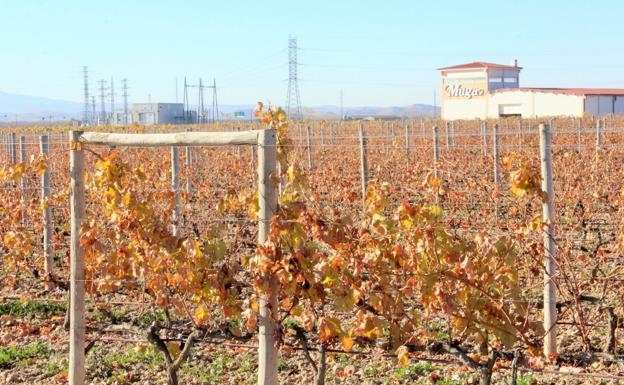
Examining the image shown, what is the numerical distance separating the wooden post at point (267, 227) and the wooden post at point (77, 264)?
1.30 meters

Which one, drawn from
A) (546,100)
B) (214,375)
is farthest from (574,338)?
(546,100)

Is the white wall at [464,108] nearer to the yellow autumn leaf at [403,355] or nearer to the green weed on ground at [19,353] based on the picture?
the green weed on ground at [19,353]

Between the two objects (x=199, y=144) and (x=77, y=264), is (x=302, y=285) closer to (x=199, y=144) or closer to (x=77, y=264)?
(x=199, y=144)

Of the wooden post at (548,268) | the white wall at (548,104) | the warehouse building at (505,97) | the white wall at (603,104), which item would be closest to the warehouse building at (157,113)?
the warehouse building at (505,97)

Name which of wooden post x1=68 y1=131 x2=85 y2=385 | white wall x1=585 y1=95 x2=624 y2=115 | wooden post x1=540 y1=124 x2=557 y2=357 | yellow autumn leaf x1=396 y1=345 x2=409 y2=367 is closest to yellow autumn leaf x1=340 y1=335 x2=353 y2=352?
yellow autumn leaf x1=396 y1=345 x2=409 y2=367

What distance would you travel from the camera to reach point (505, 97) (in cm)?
5478

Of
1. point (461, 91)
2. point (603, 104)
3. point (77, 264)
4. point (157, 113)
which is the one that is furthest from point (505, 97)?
point (77, 264)

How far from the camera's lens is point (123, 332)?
658 cm

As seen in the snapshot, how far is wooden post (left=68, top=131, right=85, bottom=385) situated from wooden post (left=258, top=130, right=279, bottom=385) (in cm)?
130

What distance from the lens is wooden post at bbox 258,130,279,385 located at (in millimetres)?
4160

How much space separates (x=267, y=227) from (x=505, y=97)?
173ft

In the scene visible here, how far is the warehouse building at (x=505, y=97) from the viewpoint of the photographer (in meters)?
52.1

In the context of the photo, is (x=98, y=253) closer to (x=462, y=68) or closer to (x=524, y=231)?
(x=524, y=231)

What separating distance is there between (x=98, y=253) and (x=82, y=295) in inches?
16.5
